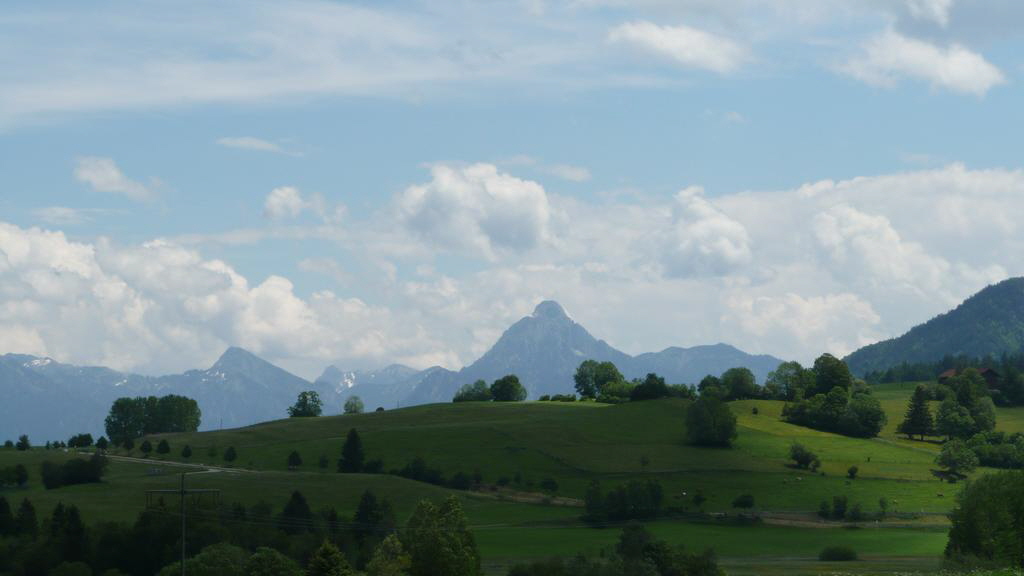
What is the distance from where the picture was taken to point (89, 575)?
11638 cm

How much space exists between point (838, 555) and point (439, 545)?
55.2m

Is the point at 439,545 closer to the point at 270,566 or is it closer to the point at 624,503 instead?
the point at 270,566

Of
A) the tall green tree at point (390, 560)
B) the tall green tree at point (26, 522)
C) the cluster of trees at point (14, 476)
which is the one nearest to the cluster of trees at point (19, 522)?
the tall green tree at point (26, 522)

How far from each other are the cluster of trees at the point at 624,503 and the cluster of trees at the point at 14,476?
86.5m

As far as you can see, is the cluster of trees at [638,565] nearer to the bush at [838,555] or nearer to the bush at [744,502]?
the bush at [838,555]

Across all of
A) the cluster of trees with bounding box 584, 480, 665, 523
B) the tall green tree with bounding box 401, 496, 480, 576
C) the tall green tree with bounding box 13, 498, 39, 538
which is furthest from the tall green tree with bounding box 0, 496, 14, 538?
the cluster of trees with bounding box 584, 480, 665, 523

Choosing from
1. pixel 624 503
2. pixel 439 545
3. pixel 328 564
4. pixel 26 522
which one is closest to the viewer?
pixel 328 564

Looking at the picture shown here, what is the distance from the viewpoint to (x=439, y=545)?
106688 millimetres

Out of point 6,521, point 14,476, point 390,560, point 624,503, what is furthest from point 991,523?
point 14,476

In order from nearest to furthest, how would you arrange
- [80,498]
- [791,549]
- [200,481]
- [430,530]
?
1. [430,530]
2. [791,549]
3. [80,498]
4. [200,481]

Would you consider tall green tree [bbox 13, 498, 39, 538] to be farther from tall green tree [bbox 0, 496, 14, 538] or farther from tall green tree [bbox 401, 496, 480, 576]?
tall green tree [bbox 401, 496, 480, 576]

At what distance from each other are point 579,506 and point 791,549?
39.9m

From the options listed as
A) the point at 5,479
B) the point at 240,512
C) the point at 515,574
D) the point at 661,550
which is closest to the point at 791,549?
the point at 661,550

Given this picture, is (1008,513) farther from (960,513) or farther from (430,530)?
(430,530)
